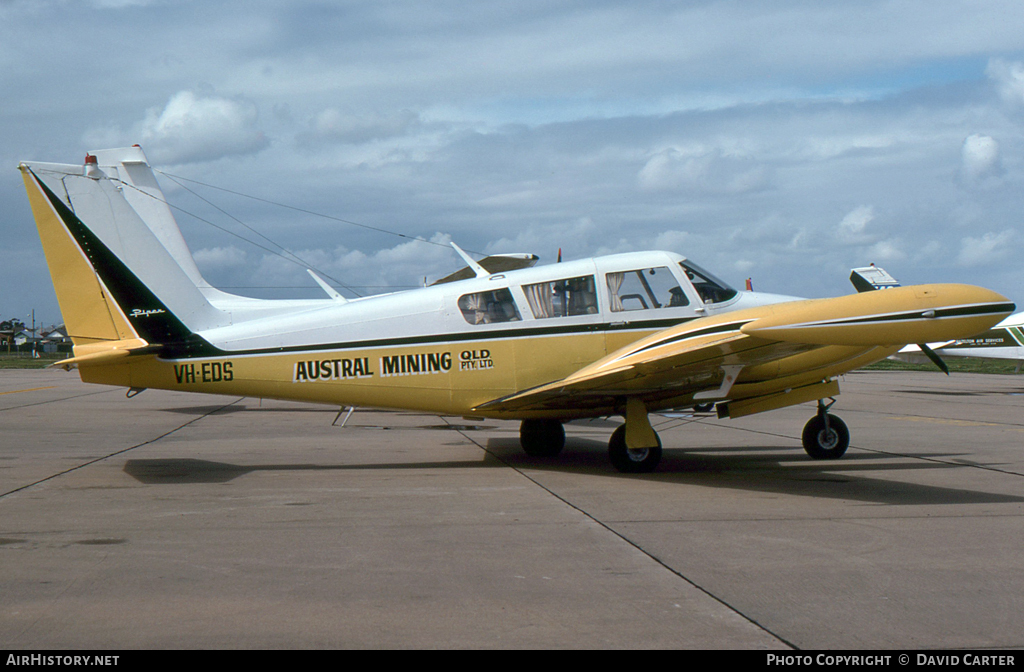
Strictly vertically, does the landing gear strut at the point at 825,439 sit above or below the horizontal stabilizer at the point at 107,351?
below

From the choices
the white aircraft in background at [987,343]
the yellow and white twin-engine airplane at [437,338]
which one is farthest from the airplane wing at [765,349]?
the white aircraft in background at [987,343]

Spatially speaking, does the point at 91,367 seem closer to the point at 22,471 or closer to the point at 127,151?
the point at 22,471

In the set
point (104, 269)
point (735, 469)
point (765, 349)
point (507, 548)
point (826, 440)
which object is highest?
point (104, 269)

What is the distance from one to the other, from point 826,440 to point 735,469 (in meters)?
1.77

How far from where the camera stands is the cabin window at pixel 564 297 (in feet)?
32.8

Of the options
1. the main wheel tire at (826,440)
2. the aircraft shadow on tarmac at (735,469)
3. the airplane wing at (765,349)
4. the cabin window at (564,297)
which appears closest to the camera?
the airplane wing at (765,349)

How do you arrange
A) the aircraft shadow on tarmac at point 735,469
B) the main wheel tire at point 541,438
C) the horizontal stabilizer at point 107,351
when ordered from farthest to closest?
the main wheel tire at point 541,438
the horizontal stabilizer at point 107,351
the aircraft shadow on tarmac at point 735,469

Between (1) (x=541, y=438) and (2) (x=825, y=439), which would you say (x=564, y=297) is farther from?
(2) (x=825, y=439)

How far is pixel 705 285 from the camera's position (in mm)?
10188

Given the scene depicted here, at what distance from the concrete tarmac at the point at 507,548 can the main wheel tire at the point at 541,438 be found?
0.80 ft

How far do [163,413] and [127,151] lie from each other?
648 centimetres

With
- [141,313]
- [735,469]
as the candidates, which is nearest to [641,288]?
[735,469]

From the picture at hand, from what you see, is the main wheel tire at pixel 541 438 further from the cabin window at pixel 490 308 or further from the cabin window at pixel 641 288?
the cabin window at pixel 641 288

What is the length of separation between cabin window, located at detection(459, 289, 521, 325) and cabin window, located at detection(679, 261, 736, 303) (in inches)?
86.0
